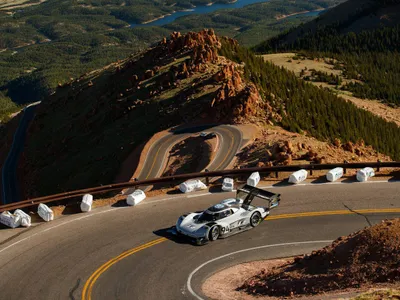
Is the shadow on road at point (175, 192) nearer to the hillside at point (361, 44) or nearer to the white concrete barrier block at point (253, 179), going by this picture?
the white concrete barrier block at point (253, 179)

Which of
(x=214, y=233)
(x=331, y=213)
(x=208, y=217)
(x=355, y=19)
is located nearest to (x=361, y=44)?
(x=355, y=19)

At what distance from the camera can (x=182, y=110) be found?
65.7m

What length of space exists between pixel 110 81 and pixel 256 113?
4349 cm

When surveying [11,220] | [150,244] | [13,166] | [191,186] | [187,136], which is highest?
[11,220]

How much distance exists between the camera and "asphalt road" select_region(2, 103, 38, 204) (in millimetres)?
83500

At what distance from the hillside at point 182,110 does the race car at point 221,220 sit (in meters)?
30.0

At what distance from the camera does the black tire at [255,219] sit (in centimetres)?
2964

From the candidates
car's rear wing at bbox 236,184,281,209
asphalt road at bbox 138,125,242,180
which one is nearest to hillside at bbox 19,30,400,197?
asphalt road at bbox 138,125,242,180

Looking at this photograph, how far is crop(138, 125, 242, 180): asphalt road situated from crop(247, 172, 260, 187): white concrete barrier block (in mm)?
12955

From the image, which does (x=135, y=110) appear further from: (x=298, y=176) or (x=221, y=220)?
(x=221, y=220)

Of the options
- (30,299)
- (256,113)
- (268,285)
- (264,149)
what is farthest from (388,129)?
(30,299)

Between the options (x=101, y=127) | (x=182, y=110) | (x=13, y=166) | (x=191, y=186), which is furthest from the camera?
(x=13, y=166)

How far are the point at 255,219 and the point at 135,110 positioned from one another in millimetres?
45974

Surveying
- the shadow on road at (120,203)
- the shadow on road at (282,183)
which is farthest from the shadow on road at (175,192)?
the shadow on road at (282,183)
